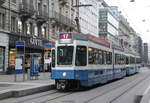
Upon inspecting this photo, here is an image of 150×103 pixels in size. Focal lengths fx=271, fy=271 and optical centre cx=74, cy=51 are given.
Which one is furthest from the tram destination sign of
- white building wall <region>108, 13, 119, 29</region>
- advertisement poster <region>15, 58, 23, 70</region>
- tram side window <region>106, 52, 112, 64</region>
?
white building wall <region>108, 13, 119, 29</region>

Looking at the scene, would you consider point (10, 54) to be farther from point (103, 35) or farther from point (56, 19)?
point (103, 35)

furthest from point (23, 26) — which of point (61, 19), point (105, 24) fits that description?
point (105, 24)

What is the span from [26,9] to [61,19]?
1114 centimetres

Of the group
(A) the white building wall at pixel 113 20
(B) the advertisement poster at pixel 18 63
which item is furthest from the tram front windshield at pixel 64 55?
(A) the white building wall at pixel 113 20

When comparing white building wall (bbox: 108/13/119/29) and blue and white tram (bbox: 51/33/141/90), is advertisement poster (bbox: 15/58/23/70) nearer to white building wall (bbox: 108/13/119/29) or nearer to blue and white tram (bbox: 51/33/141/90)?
blue and white tram (bbox: 51/33/141/90)

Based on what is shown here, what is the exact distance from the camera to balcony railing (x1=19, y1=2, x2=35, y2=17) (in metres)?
30.0

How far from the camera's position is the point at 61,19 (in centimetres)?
4128

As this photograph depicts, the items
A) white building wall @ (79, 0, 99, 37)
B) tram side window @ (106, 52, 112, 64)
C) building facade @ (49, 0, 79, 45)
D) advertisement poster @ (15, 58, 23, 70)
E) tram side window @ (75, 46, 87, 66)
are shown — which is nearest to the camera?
tram side window @ (75, 46, 87, 66)

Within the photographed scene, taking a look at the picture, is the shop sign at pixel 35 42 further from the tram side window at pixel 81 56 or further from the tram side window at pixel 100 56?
the tram side window at pixel 81 56

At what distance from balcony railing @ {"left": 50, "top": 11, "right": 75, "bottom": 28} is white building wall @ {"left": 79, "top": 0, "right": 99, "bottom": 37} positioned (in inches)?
295

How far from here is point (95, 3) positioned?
64062 mm

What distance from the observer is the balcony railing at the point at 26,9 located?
3002cm

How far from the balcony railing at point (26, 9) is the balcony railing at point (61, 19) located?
673 centimetres

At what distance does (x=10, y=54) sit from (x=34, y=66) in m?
8.76
